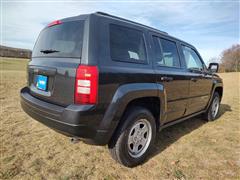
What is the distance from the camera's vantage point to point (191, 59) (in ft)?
13.7

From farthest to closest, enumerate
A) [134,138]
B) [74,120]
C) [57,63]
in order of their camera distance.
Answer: [134,138], [57,63], [74,120]

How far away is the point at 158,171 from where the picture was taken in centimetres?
265

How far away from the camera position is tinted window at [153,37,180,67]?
10.1 ft

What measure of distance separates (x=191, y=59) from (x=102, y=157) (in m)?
2.83

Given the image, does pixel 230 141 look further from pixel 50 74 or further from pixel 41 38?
pixel 41 38

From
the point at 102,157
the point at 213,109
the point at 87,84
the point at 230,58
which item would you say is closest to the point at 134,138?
the point at 102,157

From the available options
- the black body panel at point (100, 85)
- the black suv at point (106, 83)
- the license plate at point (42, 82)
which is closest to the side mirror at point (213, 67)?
the black suv at point (106, 83)

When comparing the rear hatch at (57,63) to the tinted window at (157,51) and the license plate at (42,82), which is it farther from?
the tinted window at (157,51)

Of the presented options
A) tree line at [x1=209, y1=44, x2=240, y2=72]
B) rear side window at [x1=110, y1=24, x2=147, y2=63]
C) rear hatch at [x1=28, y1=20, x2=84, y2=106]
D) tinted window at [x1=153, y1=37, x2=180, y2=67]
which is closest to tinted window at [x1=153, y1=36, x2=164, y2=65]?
tinted window at [x1=153, y1=37, x2=180, y2=67]

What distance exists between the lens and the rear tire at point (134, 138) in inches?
98.1

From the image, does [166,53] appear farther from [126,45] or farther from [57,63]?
[57,63]

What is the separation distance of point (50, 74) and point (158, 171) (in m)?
1.97

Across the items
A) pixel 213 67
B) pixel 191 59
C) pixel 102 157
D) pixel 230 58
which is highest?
pixel 230 58

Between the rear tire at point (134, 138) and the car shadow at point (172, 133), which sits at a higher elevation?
the rear tire at point (134, 138)
